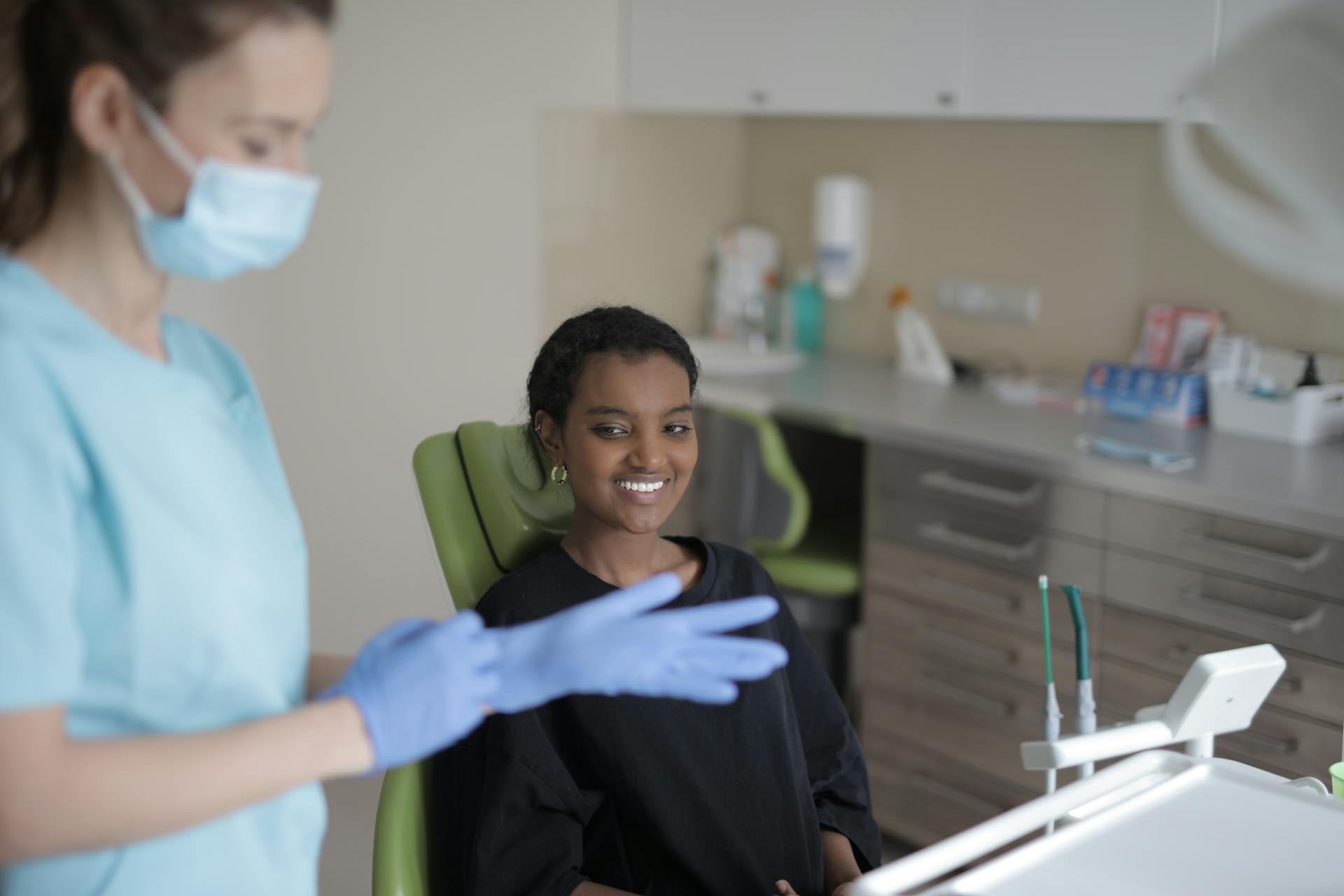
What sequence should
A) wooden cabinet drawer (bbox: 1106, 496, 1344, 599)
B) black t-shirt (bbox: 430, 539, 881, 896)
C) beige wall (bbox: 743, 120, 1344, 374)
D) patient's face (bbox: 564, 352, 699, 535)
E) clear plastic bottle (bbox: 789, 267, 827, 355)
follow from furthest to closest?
clear plastic bottle (bbox: 789, 267, 827, 355) < beige wall (bbox: 743, 120, 1344, 374) < wooden cabinet drawer (bbox: 1106, 496, 1344, 599) < patient's face (bbox: 564, 352, 699, 535) < black t-shirt (bbox: 430, 539, 881, 896)

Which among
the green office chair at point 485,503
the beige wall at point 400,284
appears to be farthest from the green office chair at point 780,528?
the green office chair at point 485,503

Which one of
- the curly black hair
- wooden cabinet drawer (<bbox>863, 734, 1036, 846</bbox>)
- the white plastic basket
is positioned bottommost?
wooden cabinet drawer (<bbox>863, 734, 1036, 846</bbox>)

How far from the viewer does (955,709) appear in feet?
8.51

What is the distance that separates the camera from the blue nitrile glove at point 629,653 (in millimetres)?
869

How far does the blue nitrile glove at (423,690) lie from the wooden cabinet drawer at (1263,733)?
5.18 feet

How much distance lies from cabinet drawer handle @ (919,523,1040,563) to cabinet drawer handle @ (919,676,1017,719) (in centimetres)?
27

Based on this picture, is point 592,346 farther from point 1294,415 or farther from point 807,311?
point 807,311

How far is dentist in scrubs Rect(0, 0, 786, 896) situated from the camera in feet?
2.51

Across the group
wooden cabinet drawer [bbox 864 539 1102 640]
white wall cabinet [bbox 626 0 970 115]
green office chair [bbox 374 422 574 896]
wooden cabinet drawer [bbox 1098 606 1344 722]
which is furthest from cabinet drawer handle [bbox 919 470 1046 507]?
green office chair [bbox 374 422 574 896]

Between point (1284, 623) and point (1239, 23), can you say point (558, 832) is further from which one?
point (1239, 23)

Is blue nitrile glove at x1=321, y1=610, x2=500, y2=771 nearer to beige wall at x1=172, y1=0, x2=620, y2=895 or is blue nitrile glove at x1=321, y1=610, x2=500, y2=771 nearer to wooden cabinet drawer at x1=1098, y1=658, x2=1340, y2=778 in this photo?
wooden cabinet drawer at x1=1098, y1=658, x2=1340, y2=778

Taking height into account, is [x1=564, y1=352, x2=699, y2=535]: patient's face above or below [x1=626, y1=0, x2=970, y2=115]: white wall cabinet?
below

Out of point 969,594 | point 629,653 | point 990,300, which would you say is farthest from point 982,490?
point 629,653

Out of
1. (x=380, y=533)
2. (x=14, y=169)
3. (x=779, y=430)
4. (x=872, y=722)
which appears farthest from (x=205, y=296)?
(x=14, y=169)
